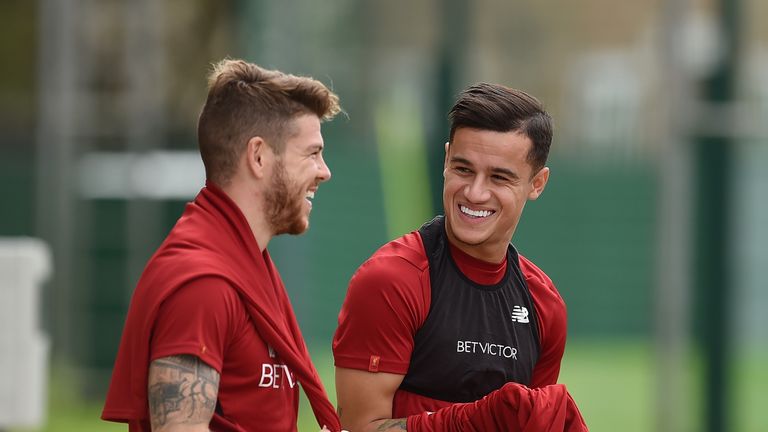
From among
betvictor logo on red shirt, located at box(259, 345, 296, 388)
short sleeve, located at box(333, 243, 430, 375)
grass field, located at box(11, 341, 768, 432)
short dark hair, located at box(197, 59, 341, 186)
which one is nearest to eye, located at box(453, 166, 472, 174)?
short sleeve, located at box(333, 243, 430, 375)

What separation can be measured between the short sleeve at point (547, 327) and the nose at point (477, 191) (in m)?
0.32

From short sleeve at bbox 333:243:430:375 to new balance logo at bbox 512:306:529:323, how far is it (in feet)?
0.84

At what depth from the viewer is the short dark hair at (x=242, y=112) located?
12.0 feet

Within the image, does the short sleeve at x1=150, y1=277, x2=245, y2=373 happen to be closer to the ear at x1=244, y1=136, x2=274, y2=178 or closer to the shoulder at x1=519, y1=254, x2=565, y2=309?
the ear at x1=244, y1=136, x2=274, y2=178

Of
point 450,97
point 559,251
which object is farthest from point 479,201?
point 559,251

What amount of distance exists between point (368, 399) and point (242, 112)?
2.68 feet

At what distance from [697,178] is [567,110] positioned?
585 cm

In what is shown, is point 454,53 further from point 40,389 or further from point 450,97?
point 40,389

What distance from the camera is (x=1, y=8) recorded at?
1670 centimetres

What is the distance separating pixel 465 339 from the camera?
3.91m

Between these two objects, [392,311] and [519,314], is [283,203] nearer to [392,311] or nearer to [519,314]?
[392,311]

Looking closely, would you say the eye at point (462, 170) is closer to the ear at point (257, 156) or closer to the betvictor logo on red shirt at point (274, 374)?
the ear at point (257, 156)

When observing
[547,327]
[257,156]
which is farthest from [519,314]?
[257,156]

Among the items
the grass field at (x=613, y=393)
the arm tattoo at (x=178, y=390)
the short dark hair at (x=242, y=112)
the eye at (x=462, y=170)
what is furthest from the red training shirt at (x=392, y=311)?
the grass field at (x=613, y=393)
